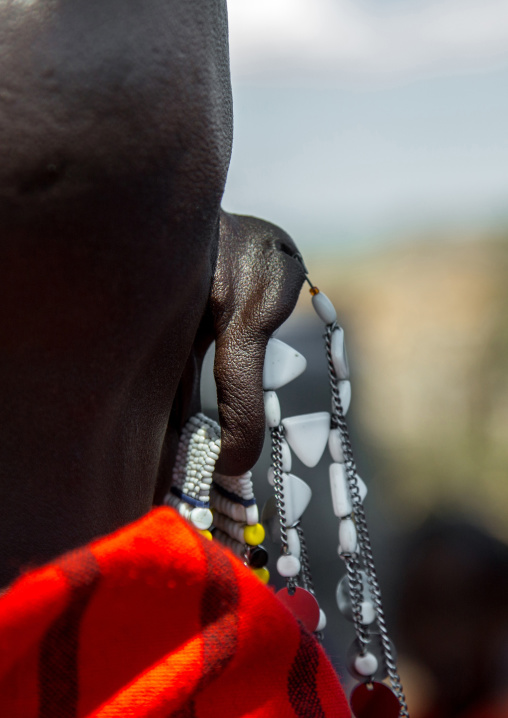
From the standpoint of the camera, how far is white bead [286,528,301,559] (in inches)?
20.1

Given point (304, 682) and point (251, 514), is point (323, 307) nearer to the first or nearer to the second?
point (251, 514)

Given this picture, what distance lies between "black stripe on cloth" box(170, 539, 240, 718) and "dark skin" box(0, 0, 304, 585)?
12 cm

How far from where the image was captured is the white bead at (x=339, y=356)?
52 centimetres

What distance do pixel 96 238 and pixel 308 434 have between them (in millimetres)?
289

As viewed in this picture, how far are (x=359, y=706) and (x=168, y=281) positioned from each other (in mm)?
382

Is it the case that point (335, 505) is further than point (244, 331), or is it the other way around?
point (335, 505)

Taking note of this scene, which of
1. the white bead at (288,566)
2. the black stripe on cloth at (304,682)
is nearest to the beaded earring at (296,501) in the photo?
the white bead at (288,566)

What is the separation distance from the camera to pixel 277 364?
468mm

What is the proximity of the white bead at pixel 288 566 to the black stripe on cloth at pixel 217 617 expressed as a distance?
0.26 metres

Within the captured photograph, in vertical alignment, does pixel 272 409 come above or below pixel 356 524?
above

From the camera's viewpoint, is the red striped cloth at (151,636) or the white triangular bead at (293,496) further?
the white triangular bead at (293,496)

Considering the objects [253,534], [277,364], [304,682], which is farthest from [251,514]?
[304,682]

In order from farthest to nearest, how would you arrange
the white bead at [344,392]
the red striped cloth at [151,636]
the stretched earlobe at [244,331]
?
the white bead at [344,392] → the stretched earlobe at [244,331] → the red striped cloth at [151,636]

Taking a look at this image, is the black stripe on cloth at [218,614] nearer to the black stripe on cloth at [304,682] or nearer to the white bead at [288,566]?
the black stripe on cloth at [304,682]
